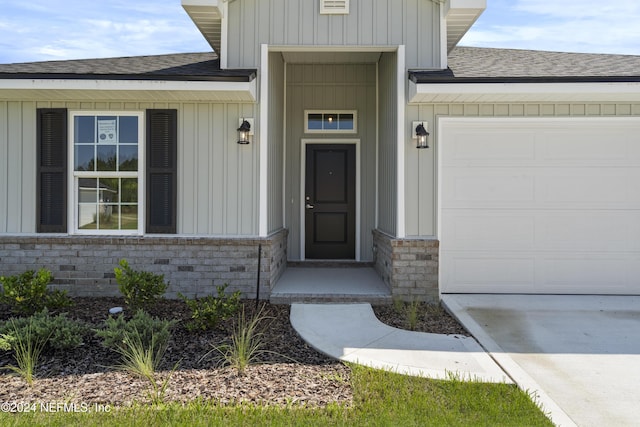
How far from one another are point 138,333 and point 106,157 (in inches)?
113

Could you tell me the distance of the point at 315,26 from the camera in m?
5.46

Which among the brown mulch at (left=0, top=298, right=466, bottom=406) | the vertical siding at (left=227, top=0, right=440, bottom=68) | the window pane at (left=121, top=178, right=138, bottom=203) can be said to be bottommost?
the brown mulch at (left=0, top=298, right=466, bottom=406)

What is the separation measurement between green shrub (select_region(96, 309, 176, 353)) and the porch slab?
1784mm

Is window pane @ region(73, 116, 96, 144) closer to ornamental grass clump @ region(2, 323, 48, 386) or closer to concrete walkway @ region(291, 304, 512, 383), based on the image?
ornamental grass clump @ region(2, 323, 48, 386)

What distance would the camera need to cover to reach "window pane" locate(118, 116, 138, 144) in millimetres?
5375

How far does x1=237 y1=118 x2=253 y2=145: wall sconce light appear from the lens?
522 cm

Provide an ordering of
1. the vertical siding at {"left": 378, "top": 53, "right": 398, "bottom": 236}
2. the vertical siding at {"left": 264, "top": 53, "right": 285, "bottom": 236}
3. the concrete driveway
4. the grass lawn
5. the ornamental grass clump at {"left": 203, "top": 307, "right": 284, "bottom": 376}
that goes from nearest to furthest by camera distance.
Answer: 1. the grass lawn
2. the concrete driveway
3. the ornamental grass clump at {"left": 203, "top": 307, "right": 284, "bottom": 376}
4. the vertical siding at {"left": 378, "top": 53, "right": 398, "bottom": 236}
5. the vertical siding at {"left": 264, "top": 53, "right": 285, "bottom": 236}

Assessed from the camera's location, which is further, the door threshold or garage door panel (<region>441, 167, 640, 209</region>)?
the door threshold

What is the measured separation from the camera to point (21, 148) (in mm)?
5410

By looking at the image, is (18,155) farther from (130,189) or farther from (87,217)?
(130,189)

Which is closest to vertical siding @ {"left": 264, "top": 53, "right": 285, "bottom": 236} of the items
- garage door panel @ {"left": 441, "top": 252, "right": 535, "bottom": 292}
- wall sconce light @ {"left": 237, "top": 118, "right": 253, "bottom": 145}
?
wall sconce light @ {"left": 237, "top": 118, "right": 253, "bottom": 145}

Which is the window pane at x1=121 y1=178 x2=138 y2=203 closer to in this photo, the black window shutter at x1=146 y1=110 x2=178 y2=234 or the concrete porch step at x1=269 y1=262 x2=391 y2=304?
the black window shutter at x1=146 y1=110 x2=178 y2=234

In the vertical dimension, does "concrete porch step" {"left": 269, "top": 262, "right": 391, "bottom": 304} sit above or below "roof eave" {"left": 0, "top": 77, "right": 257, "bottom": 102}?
below

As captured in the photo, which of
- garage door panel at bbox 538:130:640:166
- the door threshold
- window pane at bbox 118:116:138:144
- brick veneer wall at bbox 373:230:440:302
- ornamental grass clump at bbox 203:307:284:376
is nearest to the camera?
ornamental grass clump at bbox 203:307:284:376
